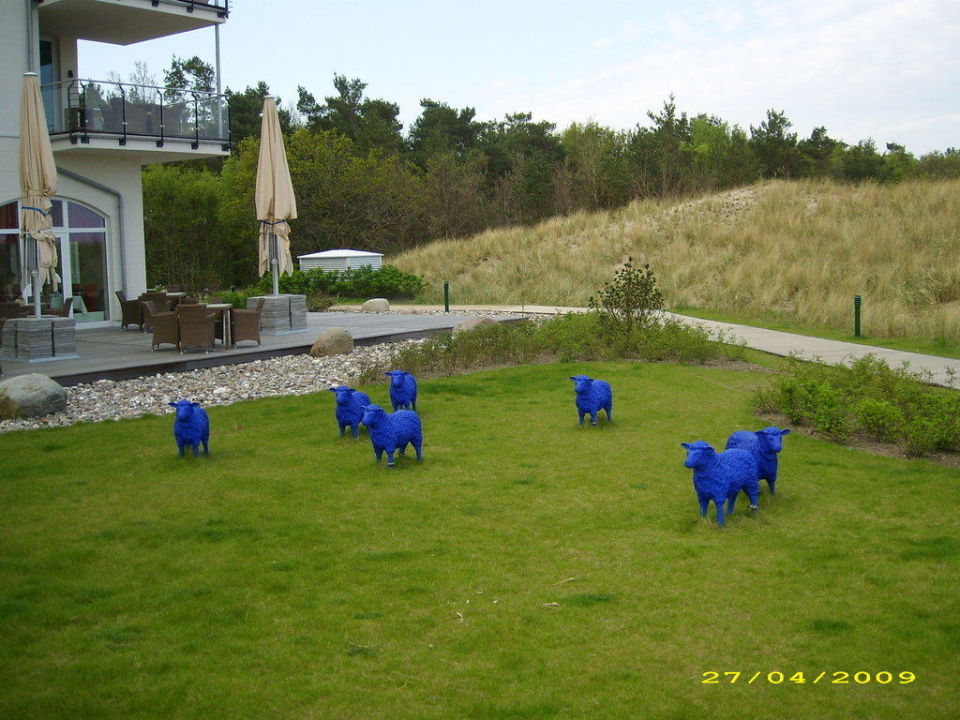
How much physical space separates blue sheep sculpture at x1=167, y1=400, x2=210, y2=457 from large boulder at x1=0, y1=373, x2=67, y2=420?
3092mm

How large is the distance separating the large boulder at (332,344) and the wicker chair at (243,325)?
1.06 metres

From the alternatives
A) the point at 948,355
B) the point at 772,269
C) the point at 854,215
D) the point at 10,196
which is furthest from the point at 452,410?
the point at 854,215

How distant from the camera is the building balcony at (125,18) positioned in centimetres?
1813

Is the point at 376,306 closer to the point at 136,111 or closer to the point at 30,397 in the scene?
the point at 136,111

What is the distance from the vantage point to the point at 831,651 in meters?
4.60

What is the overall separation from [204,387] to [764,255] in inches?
783

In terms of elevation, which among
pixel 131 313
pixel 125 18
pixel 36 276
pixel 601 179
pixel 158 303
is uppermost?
pixel 125 18

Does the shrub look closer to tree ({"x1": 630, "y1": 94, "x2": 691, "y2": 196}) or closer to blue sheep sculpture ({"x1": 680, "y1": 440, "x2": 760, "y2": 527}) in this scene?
blue sheep sculpture ({"x1": 680, "y1": 440, "x2": 760, "y2": 527})

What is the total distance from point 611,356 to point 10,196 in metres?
12.0

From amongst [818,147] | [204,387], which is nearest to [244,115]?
[818,147]

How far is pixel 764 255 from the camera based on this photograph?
2755cm

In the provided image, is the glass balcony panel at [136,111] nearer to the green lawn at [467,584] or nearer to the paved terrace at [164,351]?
the paved terrace at [164,351]

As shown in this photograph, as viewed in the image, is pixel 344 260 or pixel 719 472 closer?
pixel 719 472

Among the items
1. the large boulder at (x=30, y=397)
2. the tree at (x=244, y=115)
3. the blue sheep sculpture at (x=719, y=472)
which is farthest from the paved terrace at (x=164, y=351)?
the tree at (x=244, y=115)
